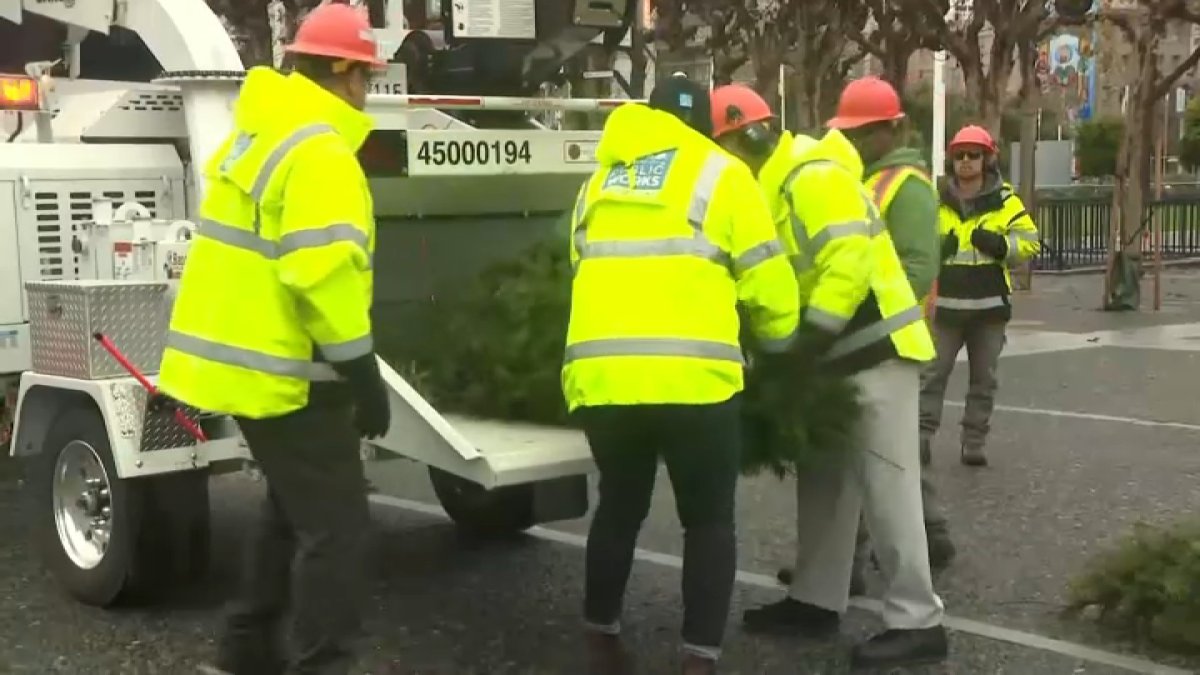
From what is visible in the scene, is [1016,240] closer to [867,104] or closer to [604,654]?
[867,104]

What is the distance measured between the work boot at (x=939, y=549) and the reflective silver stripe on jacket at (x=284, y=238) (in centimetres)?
313

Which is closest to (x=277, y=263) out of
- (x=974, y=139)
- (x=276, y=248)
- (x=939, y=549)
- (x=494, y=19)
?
(x=276, y=248)

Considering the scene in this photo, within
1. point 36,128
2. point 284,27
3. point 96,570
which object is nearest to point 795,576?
point 96,570

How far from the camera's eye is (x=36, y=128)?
6703 millimetres

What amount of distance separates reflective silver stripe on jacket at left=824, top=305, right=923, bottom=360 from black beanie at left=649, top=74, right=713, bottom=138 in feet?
2.82

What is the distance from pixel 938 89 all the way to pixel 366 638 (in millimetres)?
20911

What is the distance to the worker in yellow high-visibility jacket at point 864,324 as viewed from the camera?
16.0 ft

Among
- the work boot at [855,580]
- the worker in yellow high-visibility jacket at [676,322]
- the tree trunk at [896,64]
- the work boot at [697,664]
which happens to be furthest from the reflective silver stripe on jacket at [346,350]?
the tree trunk at [896,64]

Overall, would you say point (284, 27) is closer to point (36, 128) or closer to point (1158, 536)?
point (36, 128)

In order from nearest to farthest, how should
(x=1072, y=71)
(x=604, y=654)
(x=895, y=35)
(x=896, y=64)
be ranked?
1. (x=604, y=654)
2. (x=895, y=35)
3. (x=896, y=64)
4. (x=1072, y=71)

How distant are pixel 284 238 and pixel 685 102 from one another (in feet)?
4.06

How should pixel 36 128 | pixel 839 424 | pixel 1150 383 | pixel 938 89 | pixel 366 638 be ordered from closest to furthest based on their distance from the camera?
pixel 839 424 < pixel 366 638 < pixel 36 128 < pixel 1150 383 < pixel 938 89

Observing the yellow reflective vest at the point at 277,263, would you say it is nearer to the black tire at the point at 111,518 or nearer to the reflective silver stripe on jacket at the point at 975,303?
the black tire at the point at 111,518

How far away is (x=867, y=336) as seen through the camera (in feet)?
16.6
